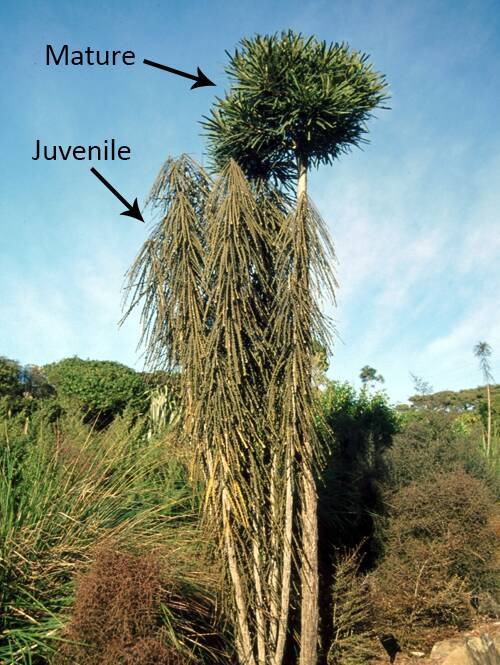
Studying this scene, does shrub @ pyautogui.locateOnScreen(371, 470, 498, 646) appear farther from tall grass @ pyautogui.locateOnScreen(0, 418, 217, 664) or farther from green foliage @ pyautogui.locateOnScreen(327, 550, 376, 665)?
tall grass @ pyautogui.locateOnScreen(0, 418, 217, 664)

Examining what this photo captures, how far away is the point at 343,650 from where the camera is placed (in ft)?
19.5

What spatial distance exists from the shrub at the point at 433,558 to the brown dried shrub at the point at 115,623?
3782mm

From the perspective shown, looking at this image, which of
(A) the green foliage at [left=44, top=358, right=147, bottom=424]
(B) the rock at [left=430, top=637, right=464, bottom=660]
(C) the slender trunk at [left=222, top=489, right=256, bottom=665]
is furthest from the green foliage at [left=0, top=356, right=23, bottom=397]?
(B) the rock at [left=430, top=637, right=464, bottom=660]

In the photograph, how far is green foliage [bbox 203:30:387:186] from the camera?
17.7ft

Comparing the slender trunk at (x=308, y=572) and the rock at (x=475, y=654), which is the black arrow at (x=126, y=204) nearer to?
the slender trunk at (x=308, y=572)

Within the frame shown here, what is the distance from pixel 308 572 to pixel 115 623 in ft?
7.48

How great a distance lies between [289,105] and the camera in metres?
5.41

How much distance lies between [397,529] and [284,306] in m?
4.00

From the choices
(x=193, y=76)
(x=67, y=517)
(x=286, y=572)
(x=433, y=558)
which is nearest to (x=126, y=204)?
(x=193, y=76)

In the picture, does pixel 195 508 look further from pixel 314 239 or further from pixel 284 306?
pixel 314 239

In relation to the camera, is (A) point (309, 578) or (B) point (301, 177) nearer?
(A) point (309, 578)

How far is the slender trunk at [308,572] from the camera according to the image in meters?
5.14

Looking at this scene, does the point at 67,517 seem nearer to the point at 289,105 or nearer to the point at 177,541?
the point at 177,541

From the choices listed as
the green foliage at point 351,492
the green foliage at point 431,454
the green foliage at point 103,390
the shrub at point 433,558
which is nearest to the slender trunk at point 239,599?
the shrub at point 433,558
